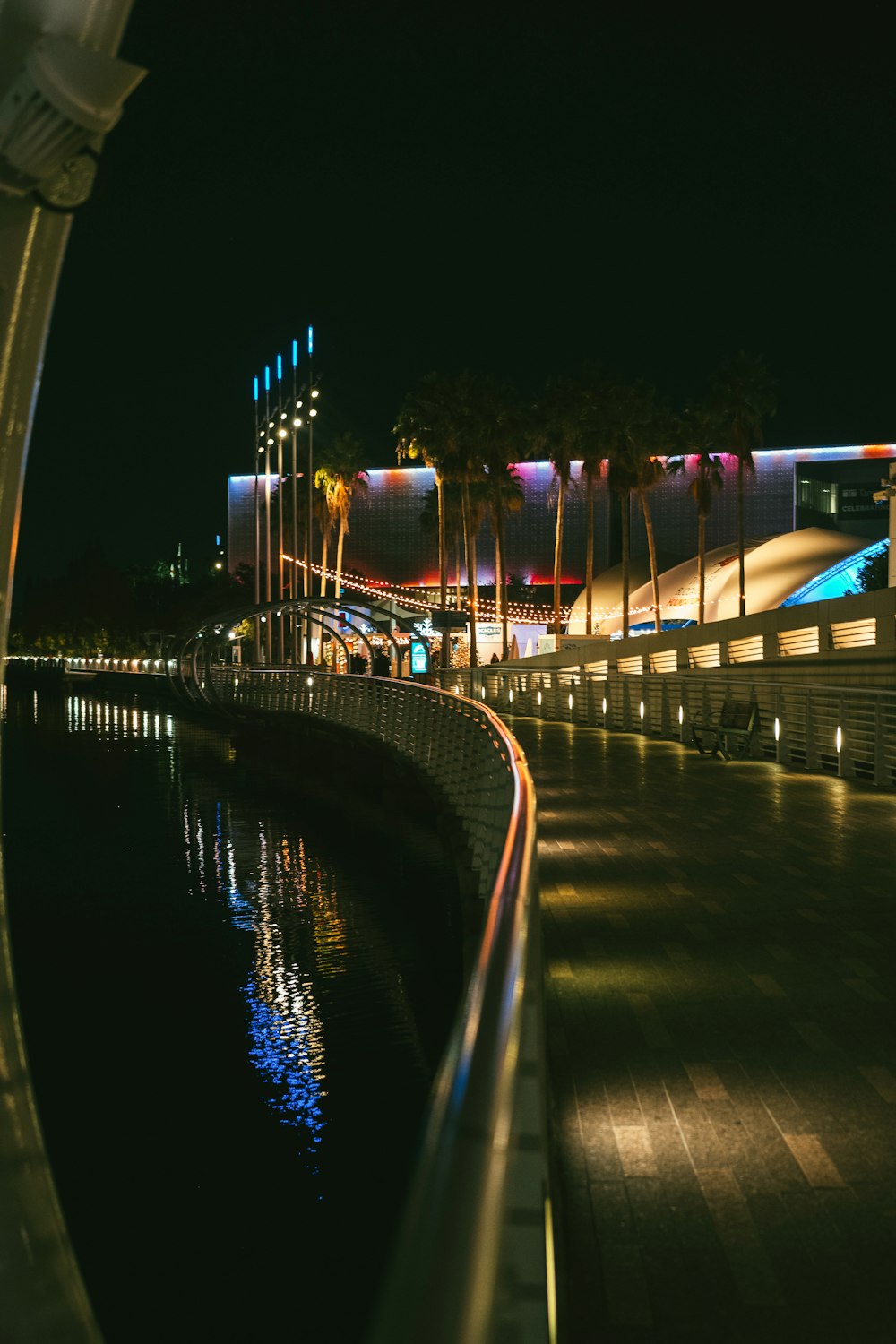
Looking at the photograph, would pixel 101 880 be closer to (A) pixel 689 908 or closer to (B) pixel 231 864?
(B) pixel 231 864

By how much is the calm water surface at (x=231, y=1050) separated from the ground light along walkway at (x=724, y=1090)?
224 cm

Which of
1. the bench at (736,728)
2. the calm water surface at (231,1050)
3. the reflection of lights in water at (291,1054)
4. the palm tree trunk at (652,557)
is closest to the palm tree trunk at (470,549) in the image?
the palm tree trunk at (652,557)

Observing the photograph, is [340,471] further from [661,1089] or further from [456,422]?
[661,1089]

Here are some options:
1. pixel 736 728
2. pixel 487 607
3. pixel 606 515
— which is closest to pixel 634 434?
pixel 736 728

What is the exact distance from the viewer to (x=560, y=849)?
40.2ft

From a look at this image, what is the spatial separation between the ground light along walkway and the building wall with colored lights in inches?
3900

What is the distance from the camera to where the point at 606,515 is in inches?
4646

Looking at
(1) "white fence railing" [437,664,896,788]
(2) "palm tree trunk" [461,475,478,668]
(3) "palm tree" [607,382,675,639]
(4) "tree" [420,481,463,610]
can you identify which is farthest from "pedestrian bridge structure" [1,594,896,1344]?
(4) "tree" [420,481,463,610]

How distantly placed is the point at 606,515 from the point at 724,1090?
4495 inches

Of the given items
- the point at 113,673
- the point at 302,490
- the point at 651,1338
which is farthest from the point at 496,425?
the point at 651,1338

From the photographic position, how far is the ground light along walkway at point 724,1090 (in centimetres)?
369

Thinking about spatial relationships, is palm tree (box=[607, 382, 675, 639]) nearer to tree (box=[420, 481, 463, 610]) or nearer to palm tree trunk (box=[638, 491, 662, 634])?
palm tree trunk (box=[638, 491, 662, 634])

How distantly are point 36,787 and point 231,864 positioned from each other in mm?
14695

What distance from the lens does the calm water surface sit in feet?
26.9
